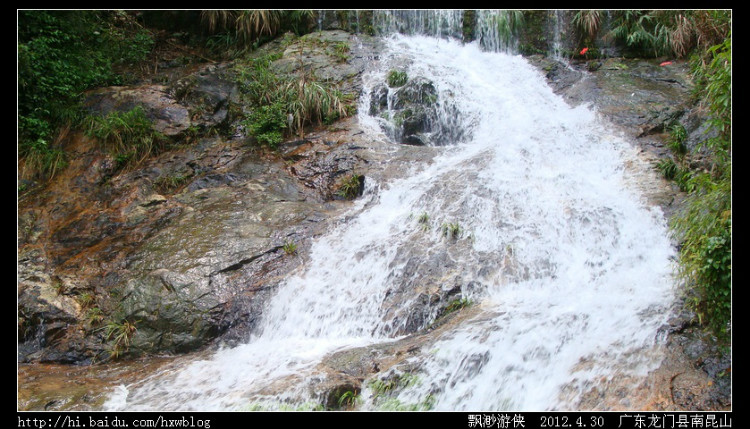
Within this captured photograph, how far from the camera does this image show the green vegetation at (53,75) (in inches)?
336

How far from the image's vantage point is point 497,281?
19.2 ft

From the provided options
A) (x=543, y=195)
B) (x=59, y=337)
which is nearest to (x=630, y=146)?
(x=543, y=195)

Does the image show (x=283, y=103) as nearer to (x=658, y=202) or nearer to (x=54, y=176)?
(x=54, y=176)

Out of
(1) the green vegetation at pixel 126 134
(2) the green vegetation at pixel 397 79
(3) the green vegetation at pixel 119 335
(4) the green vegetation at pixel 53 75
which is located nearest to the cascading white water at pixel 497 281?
(3) the green vegetation at pixel 119 335

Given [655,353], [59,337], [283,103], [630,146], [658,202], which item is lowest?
[59,337]

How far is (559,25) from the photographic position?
11.8 metres

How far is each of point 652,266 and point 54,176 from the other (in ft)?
30.9

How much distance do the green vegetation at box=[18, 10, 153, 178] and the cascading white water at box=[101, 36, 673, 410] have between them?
5497mm

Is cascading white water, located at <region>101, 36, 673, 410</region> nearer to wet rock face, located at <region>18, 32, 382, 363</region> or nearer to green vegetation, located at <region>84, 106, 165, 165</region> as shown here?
wet rock face, located at <region>18, 32, 382, 363</region>

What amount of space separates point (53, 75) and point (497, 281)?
9.02m

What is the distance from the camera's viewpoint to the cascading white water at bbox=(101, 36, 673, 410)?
179 inches

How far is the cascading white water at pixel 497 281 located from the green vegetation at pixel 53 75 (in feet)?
18.0

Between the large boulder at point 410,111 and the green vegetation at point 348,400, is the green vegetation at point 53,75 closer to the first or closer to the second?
the large boulder at point 410,111

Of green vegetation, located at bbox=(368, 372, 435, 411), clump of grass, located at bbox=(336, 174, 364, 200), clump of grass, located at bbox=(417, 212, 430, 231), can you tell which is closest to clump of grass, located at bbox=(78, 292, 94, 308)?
clump of grass, located at bbox=(336, 174, 364, 200)
